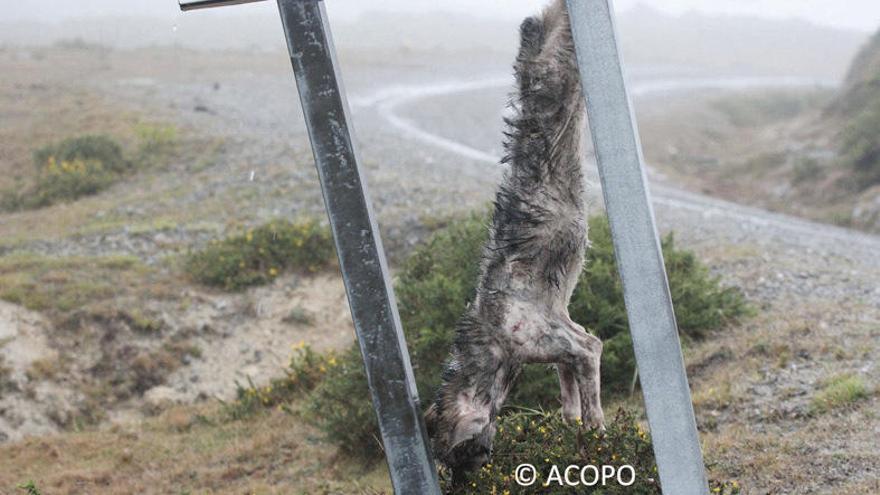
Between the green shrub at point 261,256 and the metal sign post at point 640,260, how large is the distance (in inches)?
282

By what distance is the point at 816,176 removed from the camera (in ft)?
66.6

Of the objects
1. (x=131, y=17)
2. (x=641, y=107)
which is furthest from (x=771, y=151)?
(x=131, y=17)

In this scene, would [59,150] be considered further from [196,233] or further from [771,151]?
[771,151]

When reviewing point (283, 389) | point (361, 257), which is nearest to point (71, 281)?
point (283, 389)

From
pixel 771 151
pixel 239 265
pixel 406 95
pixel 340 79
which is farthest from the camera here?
pixel 406 95

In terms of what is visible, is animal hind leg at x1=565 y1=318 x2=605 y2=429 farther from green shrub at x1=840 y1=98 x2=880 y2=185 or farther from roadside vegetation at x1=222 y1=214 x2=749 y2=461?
green shrub at x1=840 y1=98 x2=880 y2=185

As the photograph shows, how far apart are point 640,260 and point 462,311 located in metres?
3.21

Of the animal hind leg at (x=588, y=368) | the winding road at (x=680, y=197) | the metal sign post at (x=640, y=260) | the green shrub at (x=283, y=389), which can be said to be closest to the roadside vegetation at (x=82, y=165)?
the winding road at (x=680, y=197)

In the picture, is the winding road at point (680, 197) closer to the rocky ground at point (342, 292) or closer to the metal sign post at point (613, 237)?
the rocky ground at point (342, 292)

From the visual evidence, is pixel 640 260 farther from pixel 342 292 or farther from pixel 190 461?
pixel 342 292

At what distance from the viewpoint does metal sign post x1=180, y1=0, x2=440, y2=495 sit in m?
3.91

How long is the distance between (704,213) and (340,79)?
11.1 meters

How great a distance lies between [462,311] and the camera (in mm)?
6820

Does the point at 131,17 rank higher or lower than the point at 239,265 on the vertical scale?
higher
